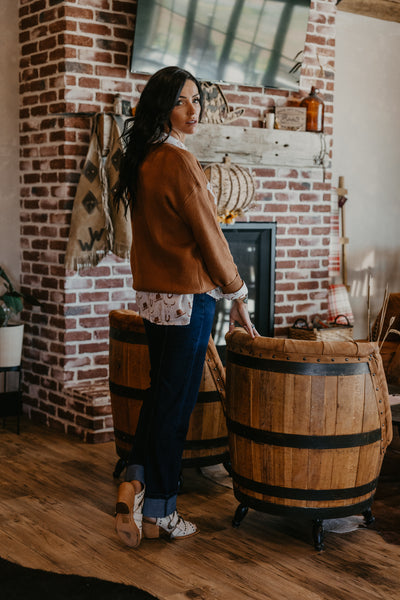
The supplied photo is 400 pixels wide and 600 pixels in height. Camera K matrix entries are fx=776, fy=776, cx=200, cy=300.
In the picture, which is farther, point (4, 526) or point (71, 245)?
point (71, 245)

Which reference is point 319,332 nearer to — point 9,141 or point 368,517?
point 368,517

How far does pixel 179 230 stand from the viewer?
8.48ft

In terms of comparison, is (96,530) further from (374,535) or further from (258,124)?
(258,124)

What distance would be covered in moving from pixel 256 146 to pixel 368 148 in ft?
5.34

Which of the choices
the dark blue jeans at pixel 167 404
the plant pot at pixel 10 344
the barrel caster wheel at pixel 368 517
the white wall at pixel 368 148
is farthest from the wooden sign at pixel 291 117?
the barrel caster wheel at pixel 368 517

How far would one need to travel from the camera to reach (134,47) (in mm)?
Result: 4156

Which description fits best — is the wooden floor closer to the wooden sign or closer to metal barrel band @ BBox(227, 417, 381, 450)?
metal barrel band @ BBox(227, 417, 381, 450)

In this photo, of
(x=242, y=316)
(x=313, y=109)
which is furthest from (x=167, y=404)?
(x=313, y=109)

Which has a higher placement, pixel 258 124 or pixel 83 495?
pixel 258 124

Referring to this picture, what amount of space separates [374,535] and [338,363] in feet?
2.40

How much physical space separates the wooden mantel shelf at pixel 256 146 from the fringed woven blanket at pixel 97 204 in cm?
50

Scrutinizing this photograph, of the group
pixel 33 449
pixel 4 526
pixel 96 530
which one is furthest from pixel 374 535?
pixel 33 449

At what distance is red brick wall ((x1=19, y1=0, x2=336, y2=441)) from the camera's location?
161 inches

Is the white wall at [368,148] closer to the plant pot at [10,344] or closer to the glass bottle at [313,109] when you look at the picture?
the glass bottle at [313,109]
